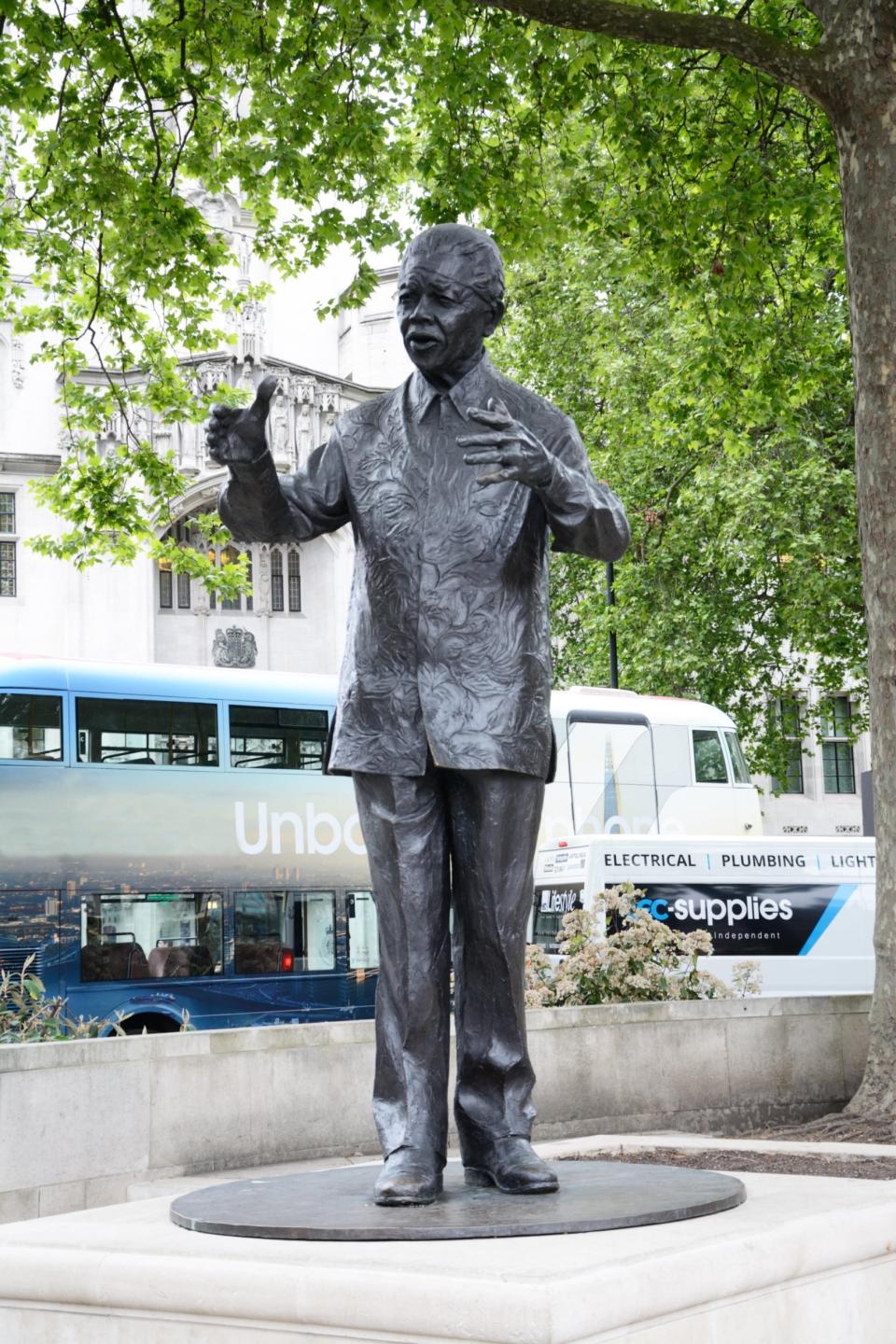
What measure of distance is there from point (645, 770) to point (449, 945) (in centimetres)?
1988

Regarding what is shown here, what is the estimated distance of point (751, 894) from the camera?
22.1 meters

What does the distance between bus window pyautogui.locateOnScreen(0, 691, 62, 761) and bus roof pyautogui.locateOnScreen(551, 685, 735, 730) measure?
787 cm

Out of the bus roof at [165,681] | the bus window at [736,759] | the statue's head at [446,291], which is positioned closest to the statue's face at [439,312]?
the statue's head at [446,291]

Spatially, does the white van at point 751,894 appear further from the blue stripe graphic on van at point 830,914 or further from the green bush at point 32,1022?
the green bush at point 32,1022

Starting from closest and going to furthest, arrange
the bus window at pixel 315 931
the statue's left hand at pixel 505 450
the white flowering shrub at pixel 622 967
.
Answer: the statue's left hand at pixel 505 450 < the white flowering shrub at pixel 622 967 < the bus window at pixel 315 931

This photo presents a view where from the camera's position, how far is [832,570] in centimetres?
2438

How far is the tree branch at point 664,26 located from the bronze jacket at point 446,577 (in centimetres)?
635

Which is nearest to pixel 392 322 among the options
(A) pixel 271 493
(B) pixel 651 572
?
(B) pixel 651 572

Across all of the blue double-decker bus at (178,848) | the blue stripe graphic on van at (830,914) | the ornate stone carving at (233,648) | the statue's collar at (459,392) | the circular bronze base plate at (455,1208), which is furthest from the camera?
the ornate stone carving at (233,648)

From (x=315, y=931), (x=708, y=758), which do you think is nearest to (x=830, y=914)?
(x=708, y=758)

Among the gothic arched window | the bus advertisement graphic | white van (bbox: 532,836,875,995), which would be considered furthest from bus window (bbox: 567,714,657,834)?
the gothic arched window

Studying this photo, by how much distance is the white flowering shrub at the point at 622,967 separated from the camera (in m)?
10.1

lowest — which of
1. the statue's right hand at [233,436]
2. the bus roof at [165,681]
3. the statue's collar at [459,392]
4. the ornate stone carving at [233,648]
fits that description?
the statue's right hand at [233,436]

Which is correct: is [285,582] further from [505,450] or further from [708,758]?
[505,450]
